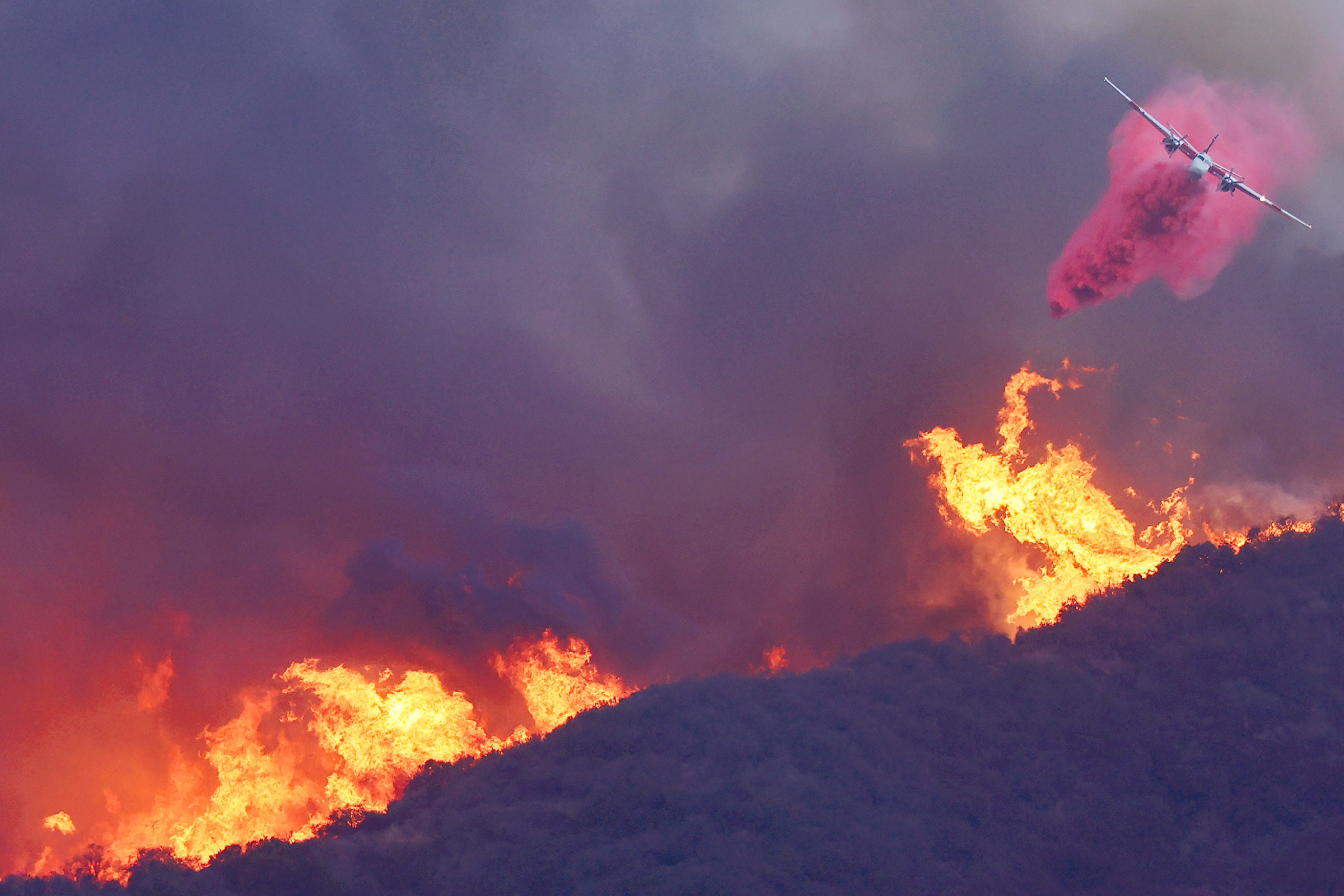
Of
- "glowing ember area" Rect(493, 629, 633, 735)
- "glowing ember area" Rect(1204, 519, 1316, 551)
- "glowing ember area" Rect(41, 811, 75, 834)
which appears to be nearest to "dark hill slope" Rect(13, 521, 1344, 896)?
"glowing ember area" Rect(1204, 519, 1316, 551)

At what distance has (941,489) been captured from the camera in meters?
77.8

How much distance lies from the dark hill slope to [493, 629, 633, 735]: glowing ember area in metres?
2.93

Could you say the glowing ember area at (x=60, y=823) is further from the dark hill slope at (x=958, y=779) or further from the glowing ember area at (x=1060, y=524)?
the glowing ember area at (x=1060, y=524)

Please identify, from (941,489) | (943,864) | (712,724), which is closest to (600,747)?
(712,724)

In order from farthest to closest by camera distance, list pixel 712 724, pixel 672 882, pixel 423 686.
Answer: pixel 423 686 < pixel 712 724 < pixel 672 882

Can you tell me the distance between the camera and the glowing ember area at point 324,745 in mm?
70625

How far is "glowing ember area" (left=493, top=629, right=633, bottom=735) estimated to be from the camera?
7406cm

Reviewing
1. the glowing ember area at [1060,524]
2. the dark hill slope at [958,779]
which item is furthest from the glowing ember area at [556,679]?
the glowing ember area at [1060,524]

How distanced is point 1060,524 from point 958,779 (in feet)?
56.2

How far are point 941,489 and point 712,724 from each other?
70.8 feet

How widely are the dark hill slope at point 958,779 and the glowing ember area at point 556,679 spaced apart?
2.93 metres

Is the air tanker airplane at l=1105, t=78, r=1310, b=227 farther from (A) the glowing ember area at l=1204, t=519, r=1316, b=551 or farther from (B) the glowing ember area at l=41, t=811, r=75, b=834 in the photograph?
(B) the glowing ember area at l=41, t=811, r=75, b=834

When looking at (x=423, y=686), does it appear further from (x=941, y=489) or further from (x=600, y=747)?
(x=941, y=489)

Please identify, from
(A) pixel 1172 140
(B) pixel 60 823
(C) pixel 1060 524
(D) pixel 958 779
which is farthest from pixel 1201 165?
(B) pixel 60 823
